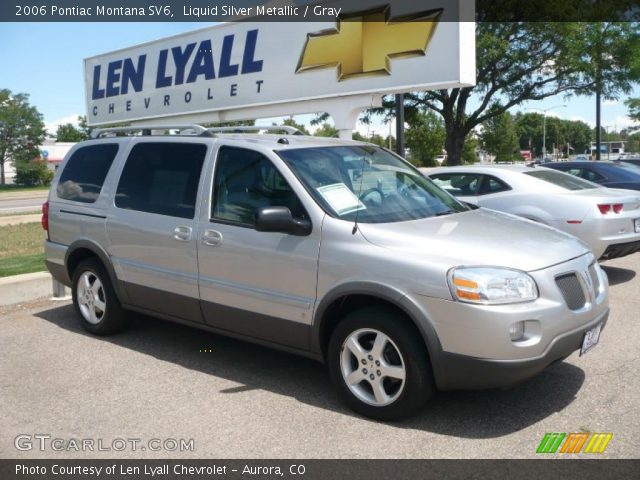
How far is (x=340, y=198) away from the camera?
4.52 metres

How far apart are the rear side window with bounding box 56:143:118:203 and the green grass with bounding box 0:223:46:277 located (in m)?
2.65

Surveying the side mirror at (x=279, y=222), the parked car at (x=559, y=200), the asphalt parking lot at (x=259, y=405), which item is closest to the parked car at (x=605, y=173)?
the parked car at (x=559, y=200)

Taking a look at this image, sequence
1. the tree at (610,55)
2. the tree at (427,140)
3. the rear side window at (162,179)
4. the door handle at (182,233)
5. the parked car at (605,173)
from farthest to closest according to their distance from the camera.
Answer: the tree at (427,140) < the tree at (610,55) < the parked car at (605,173) < the rear side window at (162,179) < the door handle at (182,233)

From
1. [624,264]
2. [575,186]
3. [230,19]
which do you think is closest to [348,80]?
[230,19]

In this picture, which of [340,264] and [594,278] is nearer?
[340,264]

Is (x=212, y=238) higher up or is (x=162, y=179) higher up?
(x=162, y=179)

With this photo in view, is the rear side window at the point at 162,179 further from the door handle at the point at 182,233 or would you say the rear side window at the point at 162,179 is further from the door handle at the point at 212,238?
the door handle at the point at 212,238

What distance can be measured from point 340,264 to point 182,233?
5.04 ft

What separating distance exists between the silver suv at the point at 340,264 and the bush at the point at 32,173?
215 ft

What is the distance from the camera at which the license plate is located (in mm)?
4024

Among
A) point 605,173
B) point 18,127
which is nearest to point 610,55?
point 605,173

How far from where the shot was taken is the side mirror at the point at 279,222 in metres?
4.25

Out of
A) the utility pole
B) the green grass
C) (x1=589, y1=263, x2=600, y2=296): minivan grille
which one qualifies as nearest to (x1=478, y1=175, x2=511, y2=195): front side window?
the utility pole

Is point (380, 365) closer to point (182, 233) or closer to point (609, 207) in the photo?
point (182, 233)
